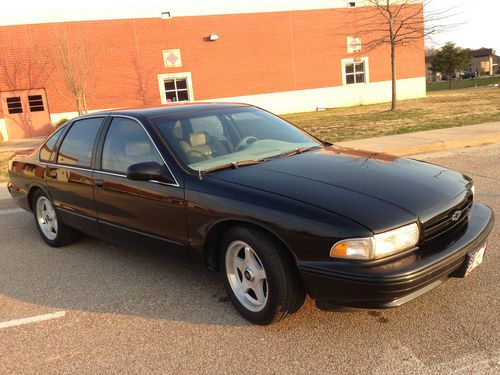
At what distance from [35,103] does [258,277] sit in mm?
23104

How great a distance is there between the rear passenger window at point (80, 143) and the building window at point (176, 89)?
67.3ft

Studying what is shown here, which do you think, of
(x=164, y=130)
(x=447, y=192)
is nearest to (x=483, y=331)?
(x=447, y=192)

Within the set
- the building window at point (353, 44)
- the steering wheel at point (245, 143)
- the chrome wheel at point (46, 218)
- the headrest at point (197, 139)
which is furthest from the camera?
the building window at point (353, 44)

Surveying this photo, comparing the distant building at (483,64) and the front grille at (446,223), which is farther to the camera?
the distant building at (483,64)

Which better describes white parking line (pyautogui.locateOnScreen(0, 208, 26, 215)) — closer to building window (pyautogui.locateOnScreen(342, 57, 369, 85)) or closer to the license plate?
the license plate

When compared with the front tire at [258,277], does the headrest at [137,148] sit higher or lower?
higher

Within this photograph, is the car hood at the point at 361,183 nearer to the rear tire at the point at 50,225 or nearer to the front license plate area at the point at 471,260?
the front license plate area at the point at 471,260

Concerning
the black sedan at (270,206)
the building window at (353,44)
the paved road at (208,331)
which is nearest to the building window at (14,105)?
the building window at (353,44)

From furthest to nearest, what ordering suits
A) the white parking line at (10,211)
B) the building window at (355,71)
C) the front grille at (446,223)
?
1. the building window at (355,71)
2. the white parking line at (10,211)
3. the front grille at (446,223)

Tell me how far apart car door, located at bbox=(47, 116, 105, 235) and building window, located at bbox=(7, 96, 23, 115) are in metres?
20.3

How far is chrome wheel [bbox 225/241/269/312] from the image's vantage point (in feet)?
10.5

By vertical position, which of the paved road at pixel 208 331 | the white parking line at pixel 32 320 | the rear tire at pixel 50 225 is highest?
the rear tire at pixel 50 225

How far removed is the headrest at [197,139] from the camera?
391 centimetres

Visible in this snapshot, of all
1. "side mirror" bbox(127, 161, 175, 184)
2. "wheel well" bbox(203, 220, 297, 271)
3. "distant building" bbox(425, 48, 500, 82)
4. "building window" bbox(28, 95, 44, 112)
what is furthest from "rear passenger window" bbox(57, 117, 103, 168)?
"distant building" bbox(425, 48, 500, 82)
